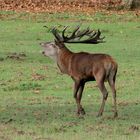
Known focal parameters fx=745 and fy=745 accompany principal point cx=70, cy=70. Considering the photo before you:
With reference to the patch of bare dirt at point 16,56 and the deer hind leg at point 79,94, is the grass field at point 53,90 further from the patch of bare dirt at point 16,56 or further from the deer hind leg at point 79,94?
the deer hind leg at point 79,94

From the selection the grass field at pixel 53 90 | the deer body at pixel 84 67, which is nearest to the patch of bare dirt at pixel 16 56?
the grass field at pixel 53 90

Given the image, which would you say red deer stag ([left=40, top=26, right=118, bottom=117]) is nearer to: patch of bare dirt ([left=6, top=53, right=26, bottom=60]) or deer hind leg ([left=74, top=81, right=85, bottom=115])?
deer hind leg ([left=74, top=81, right=85, bottom=115])

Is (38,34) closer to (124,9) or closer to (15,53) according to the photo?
(15,53)

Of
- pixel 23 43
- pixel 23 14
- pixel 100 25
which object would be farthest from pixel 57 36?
pixel 23 14

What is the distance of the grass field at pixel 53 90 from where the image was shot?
11.4 metres

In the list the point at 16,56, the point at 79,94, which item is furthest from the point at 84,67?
the point at 16,56

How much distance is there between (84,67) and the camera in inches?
523

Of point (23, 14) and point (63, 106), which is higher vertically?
point (63, 106)

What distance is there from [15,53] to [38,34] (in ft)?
16.8

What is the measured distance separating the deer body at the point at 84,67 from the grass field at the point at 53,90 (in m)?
0.45

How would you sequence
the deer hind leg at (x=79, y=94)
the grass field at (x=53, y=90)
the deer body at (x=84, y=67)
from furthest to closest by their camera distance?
1. the deer hind leg at (x=79, y=94)
2. the deer body at (x=84, y=67)
3. the grass field at (x=53, y=90)

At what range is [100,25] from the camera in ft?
96.1

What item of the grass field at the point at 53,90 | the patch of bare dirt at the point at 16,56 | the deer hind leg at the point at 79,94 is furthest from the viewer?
the patch of bare dirt at the point at 16,56

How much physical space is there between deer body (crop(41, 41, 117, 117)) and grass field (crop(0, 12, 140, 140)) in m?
0.45
